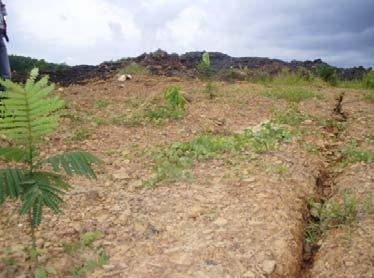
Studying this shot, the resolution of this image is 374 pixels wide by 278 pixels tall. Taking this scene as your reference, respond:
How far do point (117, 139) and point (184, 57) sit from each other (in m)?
8.73

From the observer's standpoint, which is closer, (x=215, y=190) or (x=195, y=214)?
(x=195, y=214)

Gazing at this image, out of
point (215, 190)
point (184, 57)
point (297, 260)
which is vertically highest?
point (184, 57)

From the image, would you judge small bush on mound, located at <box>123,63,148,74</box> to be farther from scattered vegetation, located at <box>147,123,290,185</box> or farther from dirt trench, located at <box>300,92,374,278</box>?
dirt trench, located at <box>300,92,374,278</box>

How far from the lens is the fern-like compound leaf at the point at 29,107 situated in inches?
86.4

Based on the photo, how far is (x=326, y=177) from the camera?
13.1ft

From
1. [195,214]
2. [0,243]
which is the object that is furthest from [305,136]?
[0,243]

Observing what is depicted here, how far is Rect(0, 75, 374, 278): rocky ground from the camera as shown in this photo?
2.58 m

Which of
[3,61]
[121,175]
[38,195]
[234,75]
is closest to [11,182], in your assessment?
[38,195]

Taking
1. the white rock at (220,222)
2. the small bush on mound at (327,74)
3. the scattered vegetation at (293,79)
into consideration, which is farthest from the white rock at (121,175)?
the small bush on mound at (327,74)

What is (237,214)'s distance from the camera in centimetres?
311

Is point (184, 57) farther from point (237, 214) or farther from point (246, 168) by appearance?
point (237, 214)

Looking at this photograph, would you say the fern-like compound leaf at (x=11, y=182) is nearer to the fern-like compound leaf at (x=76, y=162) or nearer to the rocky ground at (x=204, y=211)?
the fern-like compound leaf at (x=76, y=162)

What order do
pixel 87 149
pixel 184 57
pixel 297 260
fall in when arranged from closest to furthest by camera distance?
pixel 297 260, pixel 87 149, pixel 184 57

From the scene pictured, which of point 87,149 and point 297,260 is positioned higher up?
point 87,149
